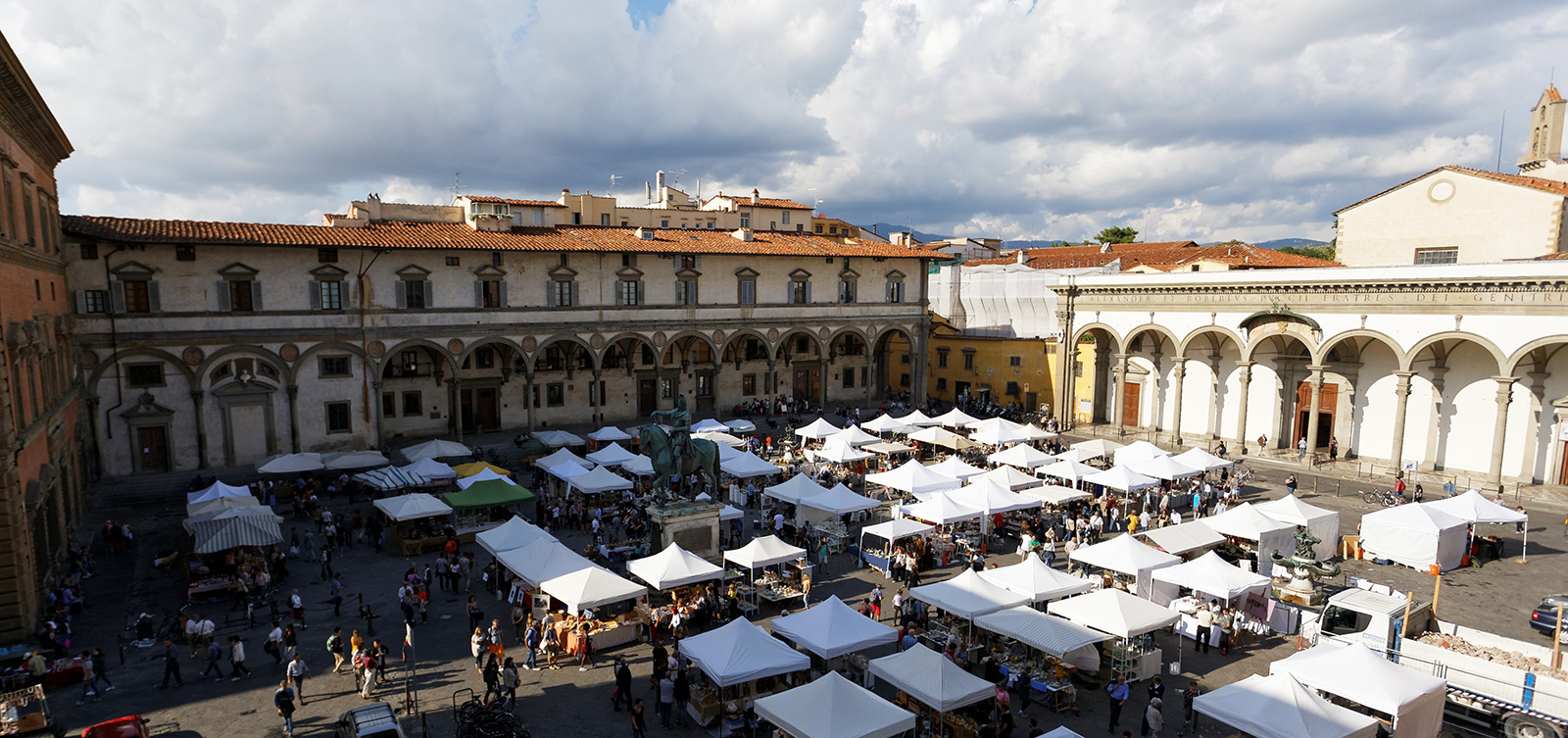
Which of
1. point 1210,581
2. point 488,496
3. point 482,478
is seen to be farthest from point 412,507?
point 1210,581

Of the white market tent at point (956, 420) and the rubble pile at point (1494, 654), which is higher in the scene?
the white market tent at point (956, 420)

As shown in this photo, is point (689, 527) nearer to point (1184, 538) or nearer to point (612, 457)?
point (612, 457)

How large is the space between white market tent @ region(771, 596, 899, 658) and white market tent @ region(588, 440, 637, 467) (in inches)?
587

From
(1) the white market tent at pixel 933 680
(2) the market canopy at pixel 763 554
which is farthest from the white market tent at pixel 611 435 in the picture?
(1) the white market tent at pixel 933 680

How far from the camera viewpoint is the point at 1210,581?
17.4 metres

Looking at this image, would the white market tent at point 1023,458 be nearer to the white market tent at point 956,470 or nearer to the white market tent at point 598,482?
the white market tent at point 956,470

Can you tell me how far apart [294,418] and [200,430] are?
298 centimetres

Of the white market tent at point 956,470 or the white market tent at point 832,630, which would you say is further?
the white market tent at point 956,470

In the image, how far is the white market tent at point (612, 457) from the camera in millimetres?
28877

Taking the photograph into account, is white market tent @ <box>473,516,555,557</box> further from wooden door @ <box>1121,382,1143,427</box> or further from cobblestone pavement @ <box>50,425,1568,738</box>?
wooden door @ <box>1121,382,1143,427</box>

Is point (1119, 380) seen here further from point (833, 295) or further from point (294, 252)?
point (294, 252)

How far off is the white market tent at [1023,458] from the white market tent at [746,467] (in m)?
8.02

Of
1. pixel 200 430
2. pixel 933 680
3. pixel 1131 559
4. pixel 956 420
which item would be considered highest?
pixel 200 430

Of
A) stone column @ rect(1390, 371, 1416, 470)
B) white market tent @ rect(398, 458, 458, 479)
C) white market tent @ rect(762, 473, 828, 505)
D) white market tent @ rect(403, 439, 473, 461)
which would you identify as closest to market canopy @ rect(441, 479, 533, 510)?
white market tent @ rect(398, 458, 458, 479)
